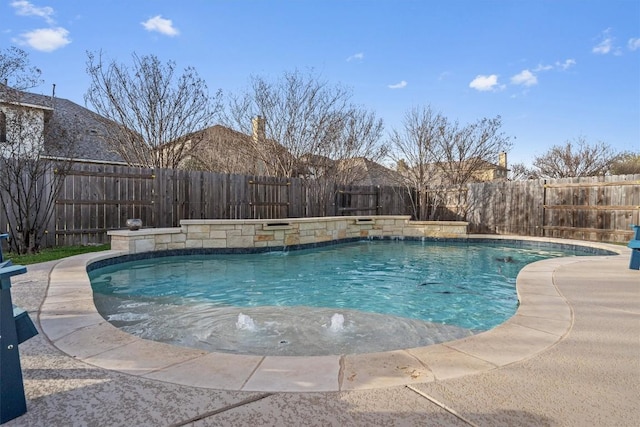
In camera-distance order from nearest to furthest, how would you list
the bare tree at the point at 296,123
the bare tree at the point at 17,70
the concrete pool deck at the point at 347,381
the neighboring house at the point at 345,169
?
the concrete pool deck at the point at 347,381, the bare tree at the point at 17,70, the bare tree at the point at 296,123, the neighboring house at the point at 345,169

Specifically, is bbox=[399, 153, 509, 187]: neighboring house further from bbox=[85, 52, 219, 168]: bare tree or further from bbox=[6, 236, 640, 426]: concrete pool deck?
bbox=[6, 236, 640, 426]: concrete pool deck

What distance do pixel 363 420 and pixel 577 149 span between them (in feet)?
75.5

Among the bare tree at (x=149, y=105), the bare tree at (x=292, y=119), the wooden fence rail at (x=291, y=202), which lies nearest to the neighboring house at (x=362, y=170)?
the bare tree at (x=292, y=119)

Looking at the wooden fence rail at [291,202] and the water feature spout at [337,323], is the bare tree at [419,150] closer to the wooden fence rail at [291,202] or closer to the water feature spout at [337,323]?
the wooden fence rail at [291,202]

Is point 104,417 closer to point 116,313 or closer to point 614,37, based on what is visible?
point 116,313

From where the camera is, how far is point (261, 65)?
12.2 meters

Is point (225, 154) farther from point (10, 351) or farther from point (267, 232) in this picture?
point (10, 351)

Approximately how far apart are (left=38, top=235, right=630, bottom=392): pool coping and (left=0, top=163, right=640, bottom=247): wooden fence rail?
5.59 metres

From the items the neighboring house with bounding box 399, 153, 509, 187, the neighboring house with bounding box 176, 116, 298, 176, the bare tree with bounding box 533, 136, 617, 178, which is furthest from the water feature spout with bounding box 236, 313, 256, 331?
the bare tree with bounding box 533, 136, 617, 178

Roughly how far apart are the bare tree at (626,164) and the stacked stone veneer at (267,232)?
39.8 feet

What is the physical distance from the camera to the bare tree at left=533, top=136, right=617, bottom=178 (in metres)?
18.9

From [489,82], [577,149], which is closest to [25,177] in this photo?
[489,82]

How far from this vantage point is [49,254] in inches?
258

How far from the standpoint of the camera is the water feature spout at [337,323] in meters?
→ 3.46
